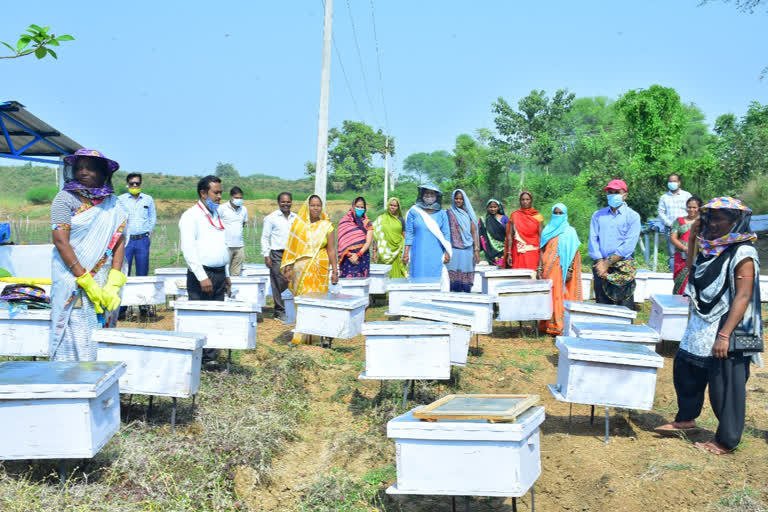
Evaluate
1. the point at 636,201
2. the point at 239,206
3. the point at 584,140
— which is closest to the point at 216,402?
the point at 239,206

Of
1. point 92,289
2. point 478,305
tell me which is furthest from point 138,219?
point 478,305

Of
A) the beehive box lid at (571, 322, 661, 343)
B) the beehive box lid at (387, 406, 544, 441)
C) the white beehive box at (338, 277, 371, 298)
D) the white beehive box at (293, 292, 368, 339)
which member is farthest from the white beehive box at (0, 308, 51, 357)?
the beehive box lid at (571, 322, 661, 343)

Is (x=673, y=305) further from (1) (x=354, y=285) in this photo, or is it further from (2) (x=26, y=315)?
(2) (x=26, y=315)

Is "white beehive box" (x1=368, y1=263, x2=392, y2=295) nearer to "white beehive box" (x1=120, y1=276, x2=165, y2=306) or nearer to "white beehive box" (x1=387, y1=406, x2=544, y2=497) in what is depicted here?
"white beehive box" (x1=120, y1=276, x2=165, y2=306)

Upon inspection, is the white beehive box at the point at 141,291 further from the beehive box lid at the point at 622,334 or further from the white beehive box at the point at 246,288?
the beehive box lid at the point at 622,334

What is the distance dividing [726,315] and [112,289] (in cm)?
477

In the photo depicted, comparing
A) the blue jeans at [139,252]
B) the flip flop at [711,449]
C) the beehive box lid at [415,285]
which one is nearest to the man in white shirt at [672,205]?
the beehive box lid at [415,285]

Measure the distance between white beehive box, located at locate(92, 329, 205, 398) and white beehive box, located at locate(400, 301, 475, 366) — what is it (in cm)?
247

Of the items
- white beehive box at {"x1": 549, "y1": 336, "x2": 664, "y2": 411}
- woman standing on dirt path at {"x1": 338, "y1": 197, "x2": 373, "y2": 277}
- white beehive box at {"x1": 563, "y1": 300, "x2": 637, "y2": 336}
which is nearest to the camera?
white beehive box at {"x1": 549, "y1": 336, "x2": 664, "y2": 411}

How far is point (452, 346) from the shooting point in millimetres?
6625

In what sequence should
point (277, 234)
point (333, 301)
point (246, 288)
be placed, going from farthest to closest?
1. point (277, 234)
2. point (246, 288)
3. point (333, 301)

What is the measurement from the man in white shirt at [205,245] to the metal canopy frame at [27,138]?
17.7 ft

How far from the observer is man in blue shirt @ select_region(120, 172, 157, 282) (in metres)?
9.91

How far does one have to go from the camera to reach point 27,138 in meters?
11.6
